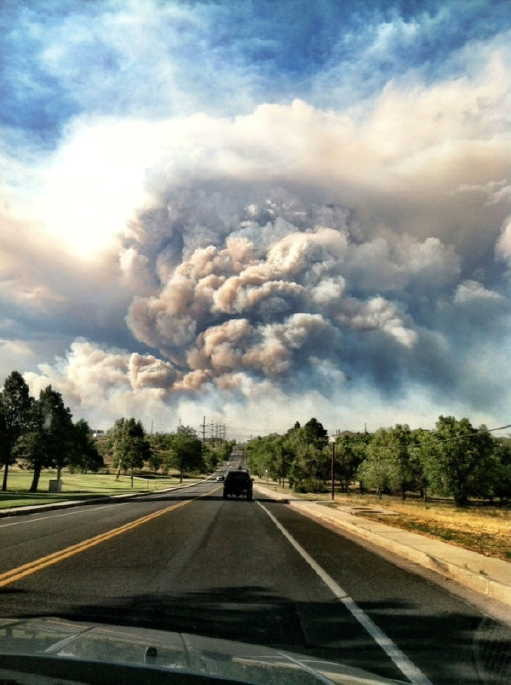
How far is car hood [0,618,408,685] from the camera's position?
320 centimetres

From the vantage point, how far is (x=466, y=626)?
629 centimetres

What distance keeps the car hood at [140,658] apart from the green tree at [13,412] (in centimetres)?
4501

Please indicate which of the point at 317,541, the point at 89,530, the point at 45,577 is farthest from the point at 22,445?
the point at 45,577

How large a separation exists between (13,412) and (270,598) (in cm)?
4427

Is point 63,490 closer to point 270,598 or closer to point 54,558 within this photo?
point 54,558

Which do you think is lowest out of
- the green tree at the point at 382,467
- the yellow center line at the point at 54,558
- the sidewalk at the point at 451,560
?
the yellow center line at the point at 54,558

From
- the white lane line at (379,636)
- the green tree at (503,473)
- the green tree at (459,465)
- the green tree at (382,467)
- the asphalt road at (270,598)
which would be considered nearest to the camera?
the white lane line at (379,636)

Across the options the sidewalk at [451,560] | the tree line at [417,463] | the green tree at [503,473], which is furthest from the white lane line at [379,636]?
the green tree at [503,473]

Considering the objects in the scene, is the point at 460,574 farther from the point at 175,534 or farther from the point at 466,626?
the point at 175,534

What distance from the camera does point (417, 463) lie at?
79.1 m

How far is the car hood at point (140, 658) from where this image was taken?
→ 126 inches

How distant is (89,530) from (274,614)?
960 cm

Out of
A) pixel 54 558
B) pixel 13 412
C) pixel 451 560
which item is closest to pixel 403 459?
pixel 13 412

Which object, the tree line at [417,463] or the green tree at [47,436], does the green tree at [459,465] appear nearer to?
the tree line at [417,463]
